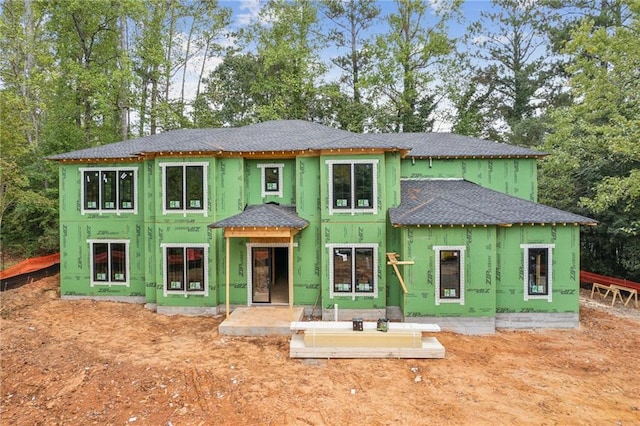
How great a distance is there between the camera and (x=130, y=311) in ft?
40.5

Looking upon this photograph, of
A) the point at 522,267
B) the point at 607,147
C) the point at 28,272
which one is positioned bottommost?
the point at 28,272

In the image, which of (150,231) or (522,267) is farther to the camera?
(150,231)

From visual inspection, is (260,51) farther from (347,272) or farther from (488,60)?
(347,272)

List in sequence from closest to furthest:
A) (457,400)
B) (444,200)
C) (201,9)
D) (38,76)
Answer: (457,400) < (444,200) < (38,76) < (201,9)

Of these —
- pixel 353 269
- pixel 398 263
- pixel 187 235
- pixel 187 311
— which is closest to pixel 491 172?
pixel 398 263

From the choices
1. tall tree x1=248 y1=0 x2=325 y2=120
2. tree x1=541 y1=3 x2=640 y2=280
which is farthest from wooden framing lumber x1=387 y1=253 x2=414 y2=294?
tall tree x1=248 y1=0 x2=325 y2=120

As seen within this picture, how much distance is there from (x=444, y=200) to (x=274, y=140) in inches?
270

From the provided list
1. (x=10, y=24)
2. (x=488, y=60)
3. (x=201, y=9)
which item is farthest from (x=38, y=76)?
(x=488, y=60)

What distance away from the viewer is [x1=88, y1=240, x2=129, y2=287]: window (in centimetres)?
1328

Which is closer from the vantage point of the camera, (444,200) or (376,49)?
(444,200)

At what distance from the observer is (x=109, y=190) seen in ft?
43.8

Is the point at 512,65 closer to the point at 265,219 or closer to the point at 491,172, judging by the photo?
the point at 491,172

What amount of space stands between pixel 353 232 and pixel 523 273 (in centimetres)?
583

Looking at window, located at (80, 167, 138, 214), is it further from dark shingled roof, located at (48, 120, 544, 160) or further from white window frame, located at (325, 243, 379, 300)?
white window frame, located at (325, 243, 379, 300)
